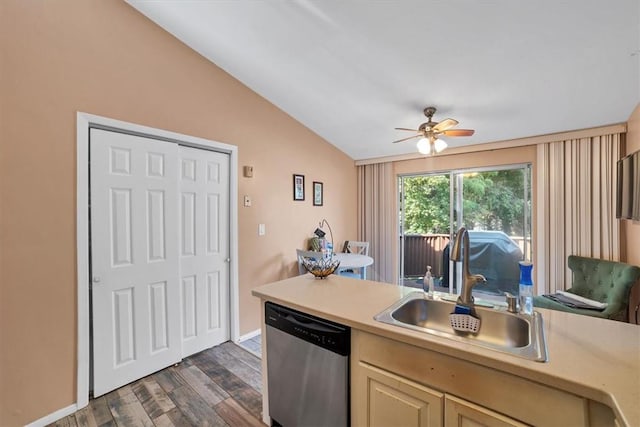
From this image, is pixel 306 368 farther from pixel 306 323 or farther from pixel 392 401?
pixel 392 401

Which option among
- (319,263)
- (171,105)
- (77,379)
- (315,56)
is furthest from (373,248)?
(77,379)

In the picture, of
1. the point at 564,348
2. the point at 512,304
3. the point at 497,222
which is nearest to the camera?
the point at 564,348

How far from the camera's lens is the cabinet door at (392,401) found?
114cm

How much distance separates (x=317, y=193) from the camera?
4023mm

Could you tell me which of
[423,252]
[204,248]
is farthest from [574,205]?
[204,248]

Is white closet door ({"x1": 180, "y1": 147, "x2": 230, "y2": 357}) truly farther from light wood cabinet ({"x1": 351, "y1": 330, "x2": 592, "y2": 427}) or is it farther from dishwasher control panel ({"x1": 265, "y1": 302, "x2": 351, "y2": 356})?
light wood cabinet ({"x1": 351, "y1": 330, "x2": 592, "y2": 427})

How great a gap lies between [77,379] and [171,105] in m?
2.23

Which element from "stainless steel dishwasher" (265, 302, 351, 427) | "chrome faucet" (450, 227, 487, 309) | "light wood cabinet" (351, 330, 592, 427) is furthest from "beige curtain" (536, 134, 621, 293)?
"stainless steel dishwasher" (265, 302, 351, 427)

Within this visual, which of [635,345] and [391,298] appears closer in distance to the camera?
[635,345]

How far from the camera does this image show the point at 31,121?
72.4 inches

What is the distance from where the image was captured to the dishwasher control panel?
1.37 m

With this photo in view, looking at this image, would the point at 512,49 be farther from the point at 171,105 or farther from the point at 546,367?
the point at 171,105

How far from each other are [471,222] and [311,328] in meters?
3.22

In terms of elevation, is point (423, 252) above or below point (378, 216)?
below
